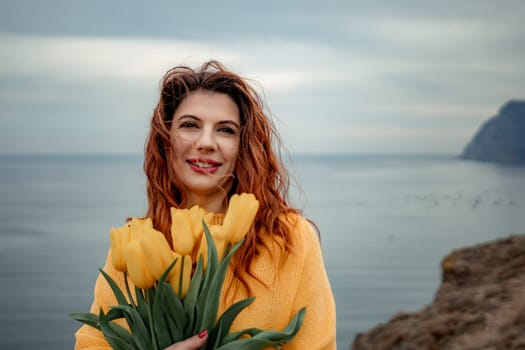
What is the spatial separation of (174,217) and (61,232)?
30742 millimetres

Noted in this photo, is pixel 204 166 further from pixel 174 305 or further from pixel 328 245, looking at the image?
pixel 328 245

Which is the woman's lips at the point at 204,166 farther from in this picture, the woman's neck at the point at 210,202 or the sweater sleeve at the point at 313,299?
the sweater sleeve at the point at 313,299

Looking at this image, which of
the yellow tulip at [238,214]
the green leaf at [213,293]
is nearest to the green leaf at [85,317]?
the green leaf at [213,293]

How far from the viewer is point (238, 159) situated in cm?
192

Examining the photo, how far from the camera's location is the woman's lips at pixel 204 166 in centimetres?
185

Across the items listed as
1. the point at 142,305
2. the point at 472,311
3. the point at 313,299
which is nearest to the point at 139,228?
the point at 142,305

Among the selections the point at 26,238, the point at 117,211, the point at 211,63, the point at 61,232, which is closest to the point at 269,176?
the point at 211,63

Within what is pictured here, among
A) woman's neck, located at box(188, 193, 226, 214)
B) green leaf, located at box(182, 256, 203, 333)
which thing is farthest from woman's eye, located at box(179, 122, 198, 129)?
green leaf, located at box(182, 256, 203, 333)

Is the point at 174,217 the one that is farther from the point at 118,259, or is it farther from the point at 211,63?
the point at 211,63

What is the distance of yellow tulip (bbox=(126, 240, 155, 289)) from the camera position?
1471 millimetres

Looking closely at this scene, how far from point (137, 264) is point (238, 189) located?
1.64ft

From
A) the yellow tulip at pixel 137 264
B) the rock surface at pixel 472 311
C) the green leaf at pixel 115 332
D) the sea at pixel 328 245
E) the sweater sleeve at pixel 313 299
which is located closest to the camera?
the yellow tulip at pixel 137 264

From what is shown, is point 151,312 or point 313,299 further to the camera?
point 313,299

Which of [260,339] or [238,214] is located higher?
[238,214]
